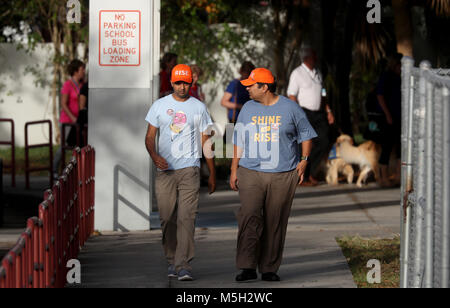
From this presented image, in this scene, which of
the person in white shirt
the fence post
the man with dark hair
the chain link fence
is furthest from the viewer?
the person in white shirt

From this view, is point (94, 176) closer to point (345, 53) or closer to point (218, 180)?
point (218, 180)

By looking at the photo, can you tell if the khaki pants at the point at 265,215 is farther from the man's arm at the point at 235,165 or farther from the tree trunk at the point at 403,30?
the tree trunk at the point at 403,30

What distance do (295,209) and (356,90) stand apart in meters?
11.5

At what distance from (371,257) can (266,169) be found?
1.79 m

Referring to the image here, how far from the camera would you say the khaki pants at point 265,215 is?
8297mm

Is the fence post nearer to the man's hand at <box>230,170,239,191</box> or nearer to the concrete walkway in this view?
the concrete walkway

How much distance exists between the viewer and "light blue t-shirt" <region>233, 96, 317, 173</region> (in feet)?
27.0

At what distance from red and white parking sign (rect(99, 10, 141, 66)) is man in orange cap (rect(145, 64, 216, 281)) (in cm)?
257

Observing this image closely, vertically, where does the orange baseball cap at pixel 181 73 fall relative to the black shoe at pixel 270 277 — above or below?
above

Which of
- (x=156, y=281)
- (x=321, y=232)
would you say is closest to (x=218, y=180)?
(x=321, y=232)

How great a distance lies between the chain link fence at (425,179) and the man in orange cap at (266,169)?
61.1 inches

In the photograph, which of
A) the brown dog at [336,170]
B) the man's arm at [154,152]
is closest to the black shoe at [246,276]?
the man's arm at [154,152]

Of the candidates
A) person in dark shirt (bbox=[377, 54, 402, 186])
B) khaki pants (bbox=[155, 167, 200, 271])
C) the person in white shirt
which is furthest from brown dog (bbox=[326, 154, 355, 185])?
khaki pants (bbox=[155, 167, 200, 271])

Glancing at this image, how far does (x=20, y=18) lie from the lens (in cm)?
2455
